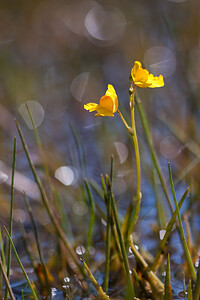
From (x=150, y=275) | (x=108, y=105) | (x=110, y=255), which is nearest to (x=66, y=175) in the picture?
(x=110, y=255)

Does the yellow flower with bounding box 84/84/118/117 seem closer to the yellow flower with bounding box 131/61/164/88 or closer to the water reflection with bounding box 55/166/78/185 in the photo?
the yellow flower with bounding box 131/61/164/88

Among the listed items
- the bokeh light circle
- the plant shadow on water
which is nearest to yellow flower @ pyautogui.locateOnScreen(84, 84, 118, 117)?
the plant shadow on water

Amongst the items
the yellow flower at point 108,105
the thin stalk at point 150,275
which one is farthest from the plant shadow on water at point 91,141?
the yellow flower at point 108,105

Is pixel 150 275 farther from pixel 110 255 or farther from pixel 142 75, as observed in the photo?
pixel 142 75

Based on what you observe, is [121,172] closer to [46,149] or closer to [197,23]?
[46,149]

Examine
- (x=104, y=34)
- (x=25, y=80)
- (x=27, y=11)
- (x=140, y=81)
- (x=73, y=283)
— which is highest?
(x=27, y=11)

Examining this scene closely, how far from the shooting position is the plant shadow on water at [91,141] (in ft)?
3.66

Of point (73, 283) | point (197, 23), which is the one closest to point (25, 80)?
point (197, 23)

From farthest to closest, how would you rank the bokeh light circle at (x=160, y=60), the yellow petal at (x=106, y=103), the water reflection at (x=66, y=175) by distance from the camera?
1. the bokeh light circle at (x=160, y=60)
2. the water reflection at (x=66, y=175)
3. the yellow petal at (x=106, y=103)

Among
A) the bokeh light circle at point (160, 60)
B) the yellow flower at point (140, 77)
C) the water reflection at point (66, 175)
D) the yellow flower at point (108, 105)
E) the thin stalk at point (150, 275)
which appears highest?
the bokeh light circle at point (160, 60)

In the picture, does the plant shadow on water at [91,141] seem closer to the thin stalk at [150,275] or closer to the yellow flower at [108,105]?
the thin stalk at [150,275]

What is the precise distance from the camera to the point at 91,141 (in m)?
2.14

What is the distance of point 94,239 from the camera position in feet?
4.43

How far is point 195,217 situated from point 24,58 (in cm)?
210
